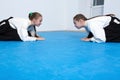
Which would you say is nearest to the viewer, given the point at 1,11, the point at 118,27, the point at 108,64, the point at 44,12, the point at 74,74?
the point at 74,74

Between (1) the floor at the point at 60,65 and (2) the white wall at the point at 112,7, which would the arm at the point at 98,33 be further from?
(2) the white wall at the point at 112,7

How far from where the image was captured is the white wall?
5.06 meters

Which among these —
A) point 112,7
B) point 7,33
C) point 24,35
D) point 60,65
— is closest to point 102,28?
point 24,35

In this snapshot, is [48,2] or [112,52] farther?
[48,2]

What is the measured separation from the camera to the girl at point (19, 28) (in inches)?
141

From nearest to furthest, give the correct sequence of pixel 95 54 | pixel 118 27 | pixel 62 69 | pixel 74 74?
pixel 74 74 < pixel 62 69 < pixel 95 54 < pixel 118 27

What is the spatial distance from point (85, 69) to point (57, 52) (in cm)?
81

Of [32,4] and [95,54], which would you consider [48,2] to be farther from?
[95,54]

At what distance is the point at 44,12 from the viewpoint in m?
5.86

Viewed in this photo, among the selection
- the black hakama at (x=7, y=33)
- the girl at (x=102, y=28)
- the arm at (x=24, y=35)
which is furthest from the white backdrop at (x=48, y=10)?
the girl at (x=102, y=28)

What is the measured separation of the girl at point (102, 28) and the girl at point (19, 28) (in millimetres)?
648

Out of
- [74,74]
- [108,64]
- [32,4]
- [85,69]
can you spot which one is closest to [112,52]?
[108,64]

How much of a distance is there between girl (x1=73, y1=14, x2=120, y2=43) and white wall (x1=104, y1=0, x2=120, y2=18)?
1517mm

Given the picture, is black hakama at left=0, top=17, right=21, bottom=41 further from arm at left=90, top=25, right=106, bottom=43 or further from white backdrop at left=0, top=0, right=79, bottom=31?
white backdrop at left=0, top=0, right=79, bottom=31
